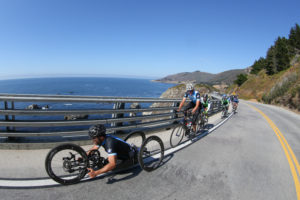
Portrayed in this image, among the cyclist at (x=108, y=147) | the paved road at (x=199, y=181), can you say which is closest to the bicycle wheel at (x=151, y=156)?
the paved road at (x=199, y=181)

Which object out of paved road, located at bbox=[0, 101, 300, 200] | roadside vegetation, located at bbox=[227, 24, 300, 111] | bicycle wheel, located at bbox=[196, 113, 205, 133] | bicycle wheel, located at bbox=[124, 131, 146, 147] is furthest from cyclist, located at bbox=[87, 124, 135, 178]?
roadside vegetation, located at bbox=[227, 24, 300, 111]

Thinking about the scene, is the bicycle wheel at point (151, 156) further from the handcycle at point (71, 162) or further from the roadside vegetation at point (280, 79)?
the roadside vegetation at point (280, 79)

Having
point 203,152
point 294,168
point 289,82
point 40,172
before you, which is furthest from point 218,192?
point 289,82

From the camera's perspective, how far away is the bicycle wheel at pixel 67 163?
261 cm

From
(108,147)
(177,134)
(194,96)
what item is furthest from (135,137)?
(194,96)

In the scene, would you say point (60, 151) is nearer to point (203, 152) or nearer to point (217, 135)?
point (203, 152)

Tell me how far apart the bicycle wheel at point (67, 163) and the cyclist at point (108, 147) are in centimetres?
24

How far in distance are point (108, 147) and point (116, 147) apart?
17 centimetres

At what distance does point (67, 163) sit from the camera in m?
2.76

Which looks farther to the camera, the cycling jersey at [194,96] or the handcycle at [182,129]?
the cycling jersey at [194,96]

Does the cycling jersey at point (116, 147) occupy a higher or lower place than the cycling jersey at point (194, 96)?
lower

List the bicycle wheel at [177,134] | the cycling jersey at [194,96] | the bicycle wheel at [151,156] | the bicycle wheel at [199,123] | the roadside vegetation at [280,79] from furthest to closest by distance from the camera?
1. the roadside vegetation at [280,79]
2. the bicycle wheel at [199,123]
3. the cycling jersey at [194,96]
4. the bicycle wheel at [177,134]
5. the bicycle wheel at [151,156]

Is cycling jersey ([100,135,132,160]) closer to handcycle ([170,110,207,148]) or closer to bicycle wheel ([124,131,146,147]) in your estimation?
bicycle wheel ([124,131,146,147])

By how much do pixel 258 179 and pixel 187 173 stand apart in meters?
1.61
